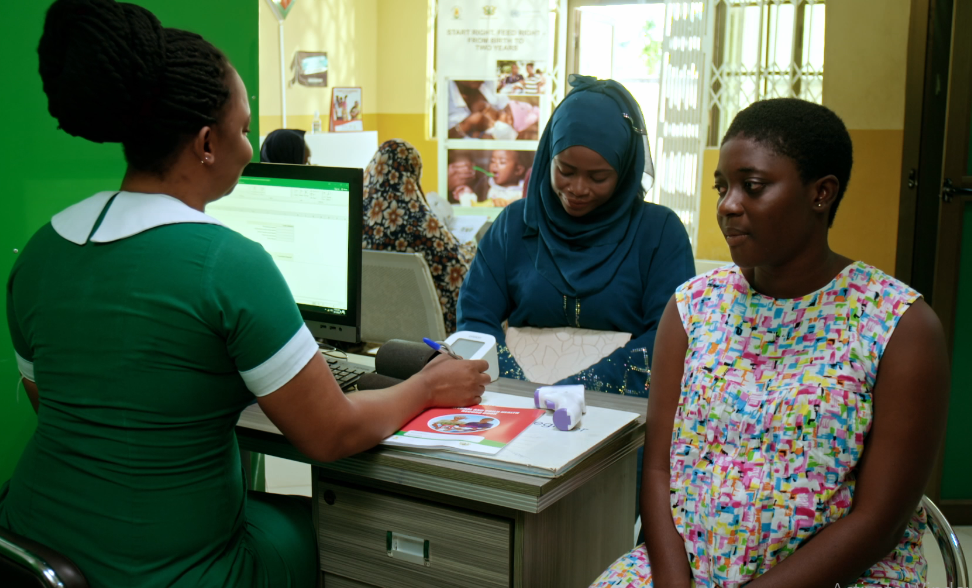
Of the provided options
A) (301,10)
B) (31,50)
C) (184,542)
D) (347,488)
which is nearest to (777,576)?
(347,488)

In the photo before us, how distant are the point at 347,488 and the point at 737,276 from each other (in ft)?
2.25

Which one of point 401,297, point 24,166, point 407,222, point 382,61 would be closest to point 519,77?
point 382,61

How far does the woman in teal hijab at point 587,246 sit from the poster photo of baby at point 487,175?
12.3 feet

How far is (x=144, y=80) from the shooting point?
99 cm

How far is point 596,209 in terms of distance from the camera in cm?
189

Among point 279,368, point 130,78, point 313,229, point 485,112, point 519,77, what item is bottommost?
point 279,368

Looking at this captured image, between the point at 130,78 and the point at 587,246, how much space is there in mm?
1127

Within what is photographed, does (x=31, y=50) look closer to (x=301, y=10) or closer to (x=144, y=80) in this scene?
(x=144, y=80)

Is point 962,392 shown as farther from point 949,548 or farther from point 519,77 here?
point 519,77

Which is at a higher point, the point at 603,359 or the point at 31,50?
the point at 31,50

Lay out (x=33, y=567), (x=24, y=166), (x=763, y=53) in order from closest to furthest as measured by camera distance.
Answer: (x=33, y=567)
(x=24, y=166)
(x=763, y=53)

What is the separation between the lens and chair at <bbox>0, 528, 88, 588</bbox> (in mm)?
944

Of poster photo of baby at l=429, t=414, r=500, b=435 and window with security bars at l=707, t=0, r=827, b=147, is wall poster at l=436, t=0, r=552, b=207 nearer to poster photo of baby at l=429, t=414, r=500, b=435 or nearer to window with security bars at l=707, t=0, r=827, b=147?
window with security bars at l=707, t=0, r=827, b=147

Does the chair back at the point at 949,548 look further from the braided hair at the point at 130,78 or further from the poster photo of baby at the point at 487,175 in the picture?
the poster photo of baby at the point at 487,175
